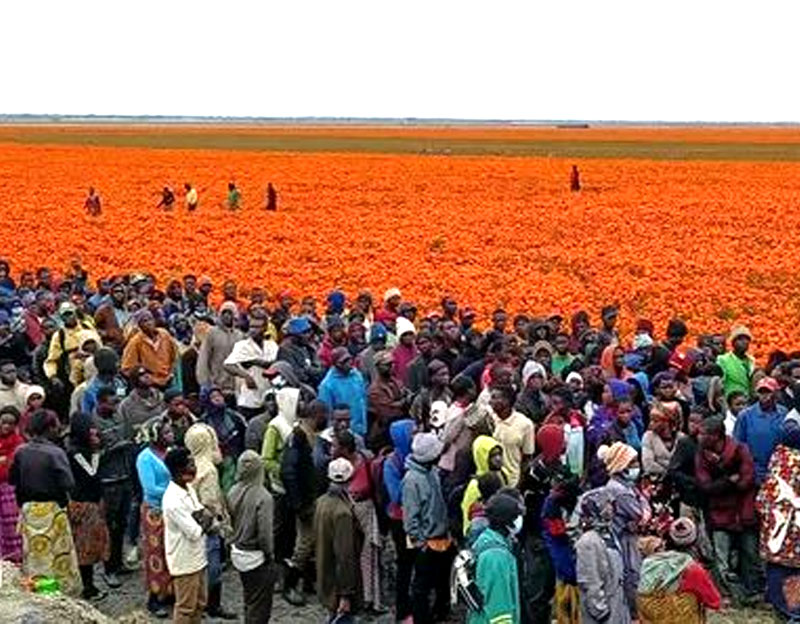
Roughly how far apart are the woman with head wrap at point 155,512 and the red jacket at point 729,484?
461 cm

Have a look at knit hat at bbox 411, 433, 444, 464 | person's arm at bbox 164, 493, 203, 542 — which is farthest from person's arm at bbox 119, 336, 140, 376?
knit hat at bbox 411, 433, 444, 464

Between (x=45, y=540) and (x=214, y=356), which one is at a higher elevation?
(x=214, y=356)

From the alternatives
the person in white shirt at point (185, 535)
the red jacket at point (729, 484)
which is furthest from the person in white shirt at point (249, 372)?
the red jacket at point (729, 484)

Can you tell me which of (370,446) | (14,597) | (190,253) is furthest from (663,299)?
(14,597)

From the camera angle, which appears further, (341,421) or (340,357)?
(340,357)

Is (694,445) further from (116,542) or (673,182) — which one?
(673,182)

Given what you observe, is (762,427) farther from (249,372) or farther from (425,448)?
(249,372)

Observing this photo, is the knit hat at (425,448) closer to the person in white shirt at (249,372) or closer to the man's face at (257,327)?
the person in white shirt at (249,372)

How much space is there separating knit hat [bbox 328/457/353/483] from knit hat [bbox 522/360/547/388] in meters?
2.66

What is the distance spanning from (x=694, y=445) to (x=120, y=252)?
26011 millimetres

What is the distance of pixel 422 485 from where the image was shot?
33.6 feet

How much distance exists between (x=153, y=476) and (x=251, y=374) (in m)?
3.23

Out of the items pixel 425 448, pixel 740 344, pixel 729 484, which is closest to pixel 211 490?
pixel 425 448

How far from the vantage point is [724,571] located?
37.9 ft
